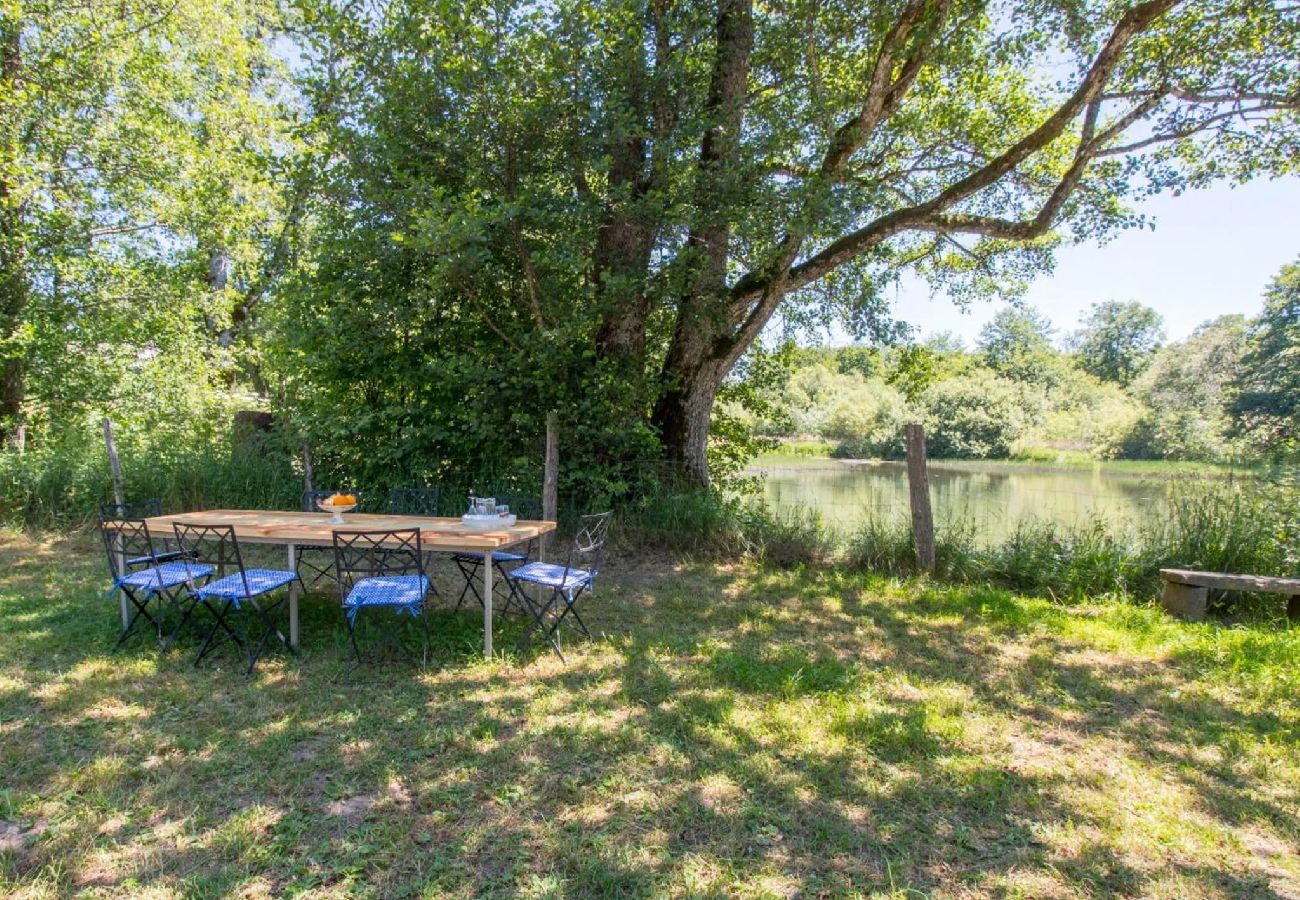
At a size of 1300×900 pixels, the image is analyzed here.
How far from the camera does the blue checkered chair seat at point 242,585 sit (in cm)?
350

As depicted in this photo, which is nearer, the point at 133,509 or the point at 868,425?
the point at 133,509

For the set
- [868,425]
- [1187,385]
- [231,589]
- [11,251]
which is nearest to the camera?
[231,589]

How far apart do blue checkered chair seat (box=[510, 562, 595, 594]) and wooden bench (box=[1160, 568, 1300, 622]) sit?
4348 mm

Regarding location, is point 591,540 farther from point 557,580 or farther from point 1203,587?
point 1203,587

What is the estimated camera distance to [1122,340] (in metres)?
55.2

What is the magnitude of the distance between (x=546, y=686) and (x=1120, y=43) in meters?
6.45

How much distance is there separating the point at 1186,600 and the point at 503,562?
4.95m

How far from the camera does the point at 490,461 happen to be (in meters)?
6.46

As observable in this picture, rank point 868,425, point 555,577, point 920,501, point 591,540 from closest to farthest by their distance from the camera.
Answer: point 555,577
point 591,540
point 920,501
point 868,425

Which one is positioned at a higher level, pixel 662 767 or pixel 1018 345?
pixel 1018 345

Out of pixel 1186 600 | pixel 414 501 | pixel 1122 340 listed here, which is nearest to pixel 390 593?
pixel 414 501

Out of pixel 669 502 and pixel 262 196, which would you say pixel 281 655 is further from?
pixel 262 196

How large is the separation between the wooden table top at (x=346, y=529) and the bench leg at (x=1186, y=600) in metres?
4.58

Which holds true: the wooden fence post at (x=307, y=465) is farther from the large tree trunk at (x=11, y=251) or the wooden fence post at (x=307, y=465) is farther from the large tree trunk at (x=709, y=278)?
the large tree trunk at (x=11, y=251)
